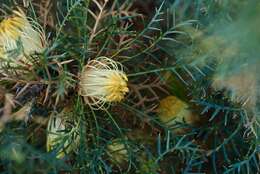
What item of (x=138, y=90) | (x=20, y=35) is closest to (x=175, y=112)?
(x=138, y=90)

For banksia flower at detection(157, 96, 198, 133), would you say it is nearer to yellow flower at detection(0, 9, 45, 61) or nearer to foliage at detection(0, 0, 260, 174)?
foliage at detection(0, 0, 260, 174)

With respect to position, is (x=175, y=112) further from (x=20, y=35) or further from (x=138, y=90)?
(x=20, y=35)

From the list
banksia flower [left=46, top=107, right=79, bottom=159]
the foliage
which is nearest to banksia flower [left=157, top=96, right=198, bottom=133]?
the foliage

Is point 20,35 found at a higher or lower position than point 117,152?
higher

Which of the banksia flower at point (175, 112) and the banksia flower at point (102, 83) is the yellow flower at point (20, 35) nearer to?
the banksia flower at point (102, 83)

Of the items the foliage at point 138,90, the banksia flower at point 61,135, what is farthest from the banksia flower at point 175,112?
the banksia flower at point 61,135

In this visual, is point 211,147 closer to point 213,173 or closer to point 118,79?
point 213,173
